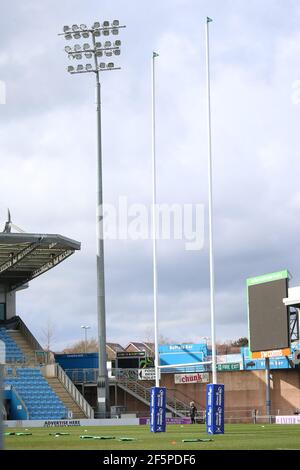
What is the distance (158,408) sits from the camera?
27656 millimetres

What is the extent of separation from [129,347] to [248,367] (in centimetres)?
6484

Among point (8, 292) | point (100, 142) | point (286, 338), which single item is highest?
point (100, 142)

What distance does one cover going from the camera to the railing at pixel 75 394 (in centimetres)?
4800

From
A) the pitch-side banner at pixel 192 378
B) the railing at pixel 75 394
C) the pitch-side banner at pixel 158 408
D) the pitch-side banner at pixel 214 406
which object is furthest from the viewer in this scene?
the pitch-side banner at pixel 192 378

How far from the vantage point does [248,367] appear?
5462cm

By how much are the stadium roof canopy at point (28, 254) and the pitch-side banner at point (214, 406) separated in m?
23.4

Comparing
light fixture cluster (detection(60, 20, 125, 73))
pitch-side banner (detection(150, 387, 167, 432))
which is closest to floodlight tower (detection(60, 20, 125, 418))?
light fixture cluster (detection(60, 20, 125, 73))

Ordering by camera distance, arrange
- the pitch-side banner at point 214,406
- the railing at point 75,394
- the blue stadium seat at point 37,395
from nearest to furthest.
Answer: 1. the pitch-side banner at point 214,406
2. the blue stadium seat at point 37,395
3. the railing at point 75,394

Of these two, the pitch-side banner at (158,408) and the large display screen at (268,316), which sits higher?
the large display screen at (268,316)

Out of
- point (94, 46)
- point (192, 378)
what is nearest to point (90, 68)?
point (94, 46)

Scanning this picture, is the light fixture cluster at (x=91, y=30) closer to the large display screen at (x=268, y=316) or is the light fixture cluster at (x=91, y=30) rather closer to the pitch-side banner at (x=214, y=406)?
the large display screen at (x=268, y=316)

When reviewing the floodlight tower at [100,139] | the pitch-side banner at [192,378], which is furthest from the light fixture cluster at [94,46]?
the pitch-side banner at [192,378]
